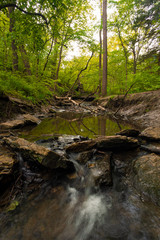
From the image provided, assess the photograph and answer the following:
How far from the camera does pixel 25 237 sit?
3.95 feet

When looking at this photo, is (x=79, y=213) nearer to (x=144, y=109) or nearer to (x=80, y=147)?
(x=80, y=147)

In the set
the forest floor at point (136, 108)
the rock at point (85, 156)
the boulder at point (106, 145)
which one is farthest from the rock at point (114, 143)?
the forest floor at point (136, 108)

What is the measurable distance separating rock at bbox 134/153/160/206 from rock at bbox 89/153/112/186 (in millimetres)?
446

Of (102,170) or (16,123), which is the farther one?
(16,123)

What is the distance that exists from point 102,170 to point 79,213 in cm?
77

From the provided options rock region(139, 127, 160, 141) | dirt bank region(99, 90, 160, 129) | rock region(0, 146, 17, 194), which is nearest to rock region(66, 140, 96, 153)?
Answer: rock region(0, 146, 17, 194)

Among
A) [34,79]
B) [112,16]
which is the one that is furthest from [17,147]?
[112,16]

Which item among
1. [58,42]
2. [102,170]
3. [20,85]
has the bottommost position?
[102,170]

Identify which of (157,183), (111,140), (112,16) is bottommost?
(157,183)

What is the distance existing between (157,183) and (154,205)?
280 mm

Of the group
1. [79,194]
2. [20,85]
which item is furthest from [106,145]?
[20,85]

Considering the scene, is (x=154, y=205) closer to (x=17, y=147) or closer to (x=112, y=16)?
(x=17, y=147)

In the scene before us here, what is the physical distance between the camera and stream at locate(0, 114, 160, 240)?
4.17 ft

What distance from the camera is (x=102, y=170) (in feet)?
6.95
